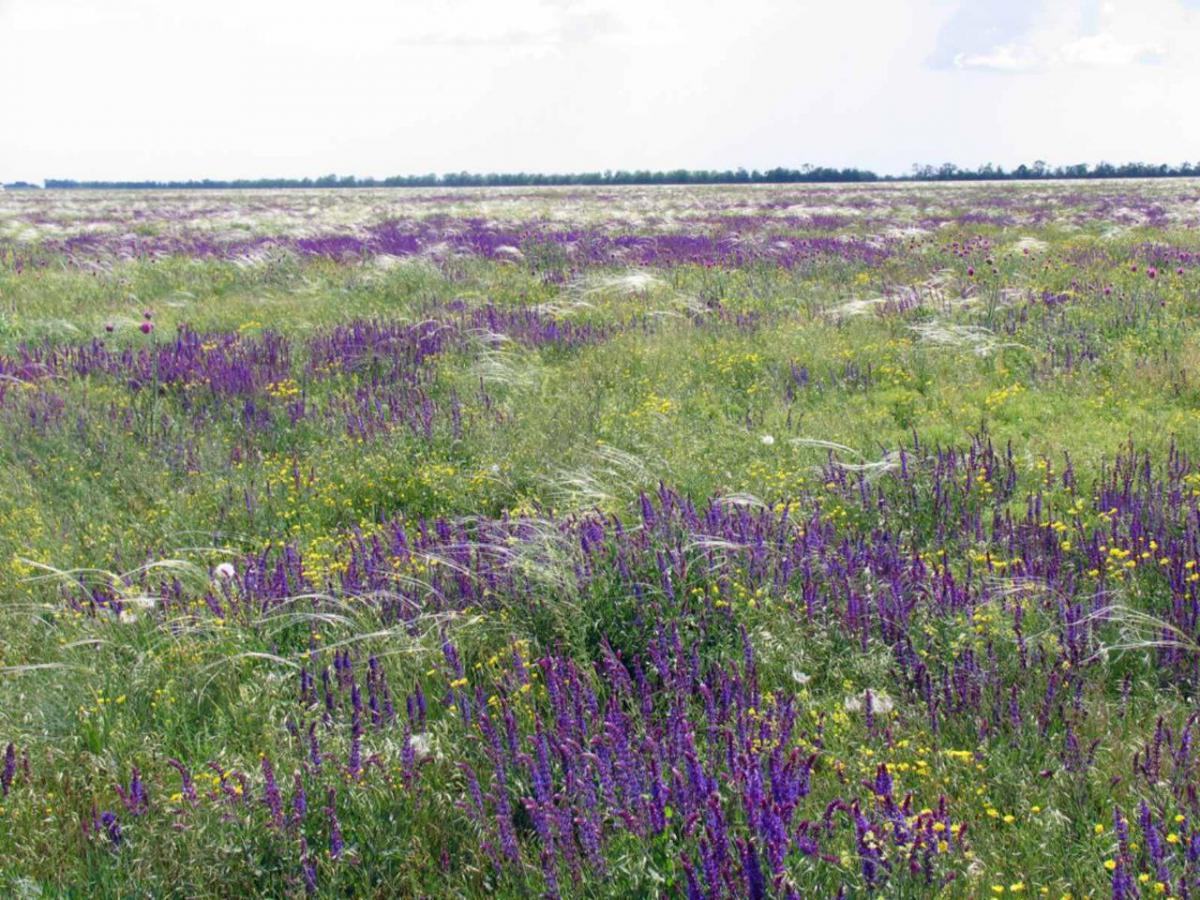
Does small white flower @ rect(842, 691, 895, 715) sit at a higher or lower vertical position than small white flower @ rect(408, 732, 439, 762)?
higher

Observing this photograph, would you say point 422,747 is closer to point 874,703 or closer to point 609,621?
point 609,621

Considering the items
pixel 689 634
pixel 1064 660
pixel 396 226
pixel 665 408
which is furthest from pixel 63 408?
pixel 396 226

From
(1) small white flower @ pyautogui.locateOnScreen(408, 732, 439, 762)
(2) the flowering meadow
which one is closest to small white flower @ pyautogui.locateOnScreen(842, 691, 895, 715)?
(2) the flowering meadow

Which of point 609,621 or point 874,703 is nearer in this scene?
point 874,703

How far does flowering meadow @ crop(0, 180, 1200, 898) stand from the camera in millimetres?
2381

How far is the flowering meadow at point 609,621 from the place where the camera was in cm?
238

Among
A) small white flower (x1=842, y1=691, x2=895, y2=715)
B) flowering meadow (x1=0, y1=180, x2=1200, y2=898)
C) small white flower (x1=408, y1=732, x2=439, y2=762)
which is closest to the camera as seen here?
flowering meadow (x1=0, y1=180, x2=1200, y2=898)

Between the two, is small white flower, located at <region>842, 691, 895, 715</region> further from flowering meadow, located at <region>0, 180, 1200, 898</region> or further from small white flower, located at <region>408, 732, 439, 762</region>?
small white flower, located at <region>408, 732, 439, 762</region>

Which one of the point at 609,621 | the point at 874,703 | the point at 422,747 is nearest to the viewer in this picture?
the point at 422,747

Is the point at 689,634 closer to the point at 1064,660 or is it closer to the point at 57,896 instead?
the point at 1064,660

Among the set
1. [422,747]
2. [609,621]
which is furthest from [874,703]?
[422,747]

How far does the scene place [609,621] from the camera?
3.58m

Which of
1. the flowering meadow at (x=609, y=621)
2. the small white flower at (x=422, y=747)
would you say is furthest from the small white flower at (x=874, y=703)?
the small white flower at (x=422, y=747)

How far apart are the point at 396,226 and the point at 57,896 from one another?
24305 millimetres
